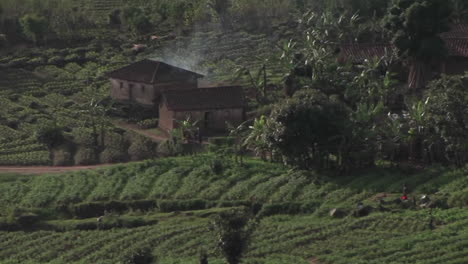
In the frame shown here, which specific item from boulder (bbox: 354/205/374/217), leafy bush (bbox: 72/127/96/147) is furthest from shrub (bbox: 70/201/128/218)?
boulder (bbox: 354/205/374/217)

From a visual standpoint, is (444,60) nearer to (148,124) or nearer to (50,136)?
(148,124)

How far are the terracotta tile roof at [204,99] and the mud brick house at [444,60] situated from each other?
29.7 feet

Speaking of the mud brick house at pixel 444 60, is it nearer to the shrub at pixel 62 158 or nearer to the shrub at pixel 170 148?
the shrub at pixel 170 148

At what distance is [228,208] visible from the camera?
48.4 m

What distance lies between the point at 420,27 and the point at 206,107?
50.3 ft

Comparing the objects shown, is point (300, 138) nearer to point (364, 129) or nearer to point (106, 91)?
point (364, 129)

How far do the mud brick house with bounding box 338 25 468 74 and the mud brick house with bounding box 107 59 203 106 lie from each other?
460 inches

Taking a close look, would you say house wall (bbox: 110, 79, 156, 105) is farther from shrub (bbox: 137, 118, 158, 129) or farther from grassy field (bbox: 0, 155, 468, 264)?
grassy field (bbox: 0, 155, 468, 264)

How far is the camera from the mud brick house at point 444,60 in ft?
230

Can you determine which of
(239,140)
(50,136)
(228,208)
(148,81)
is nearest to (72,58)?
(148,81)

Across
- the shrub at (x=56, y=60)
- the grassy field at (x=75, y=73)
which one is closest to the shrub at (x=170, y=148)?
the grassy field at (x=75, y=73)

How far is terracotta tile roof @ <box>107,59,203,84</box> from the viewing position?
70.3m

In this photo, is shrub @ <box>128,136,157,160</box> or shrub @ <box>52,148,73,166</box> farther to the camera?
shrub @ <box>128,136,157,160</box>

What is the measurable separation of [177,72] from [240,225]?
120 ft
